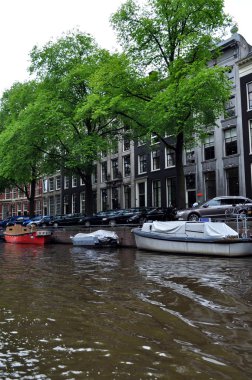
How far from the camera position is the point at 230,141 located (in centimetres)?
3097

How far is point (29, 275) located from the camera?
37.0 ft

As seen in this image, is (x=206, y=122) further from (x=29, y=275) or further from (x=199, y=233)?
(x=29, y=275)

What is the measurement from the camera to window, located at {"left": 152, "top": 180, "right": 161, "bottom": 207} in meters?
37.7

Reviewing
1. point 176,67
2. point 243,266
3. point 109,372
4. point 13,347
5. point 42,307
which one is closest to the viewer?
point 109,372

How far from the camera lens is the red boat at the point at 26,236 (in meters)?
29.1

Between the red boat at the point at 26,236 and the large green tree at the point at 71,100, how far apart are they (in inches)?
160

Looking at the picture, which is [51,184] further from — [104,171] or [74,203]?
[104,171]

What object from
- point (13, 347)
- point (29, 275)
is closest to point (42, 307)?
point (13, 347)

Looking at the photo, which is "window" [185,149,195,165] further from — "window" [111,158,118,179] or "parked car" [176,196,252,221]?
"parked car" [176,196,252,221]

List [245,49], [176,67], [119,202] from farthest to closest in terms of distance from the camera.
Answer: [119,202] → [245,49] → [176,67]

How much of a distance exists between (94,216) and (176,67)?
45.1ft

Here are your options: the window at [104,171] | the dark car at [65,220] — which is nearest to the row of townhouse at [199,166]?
the window at [104,171]

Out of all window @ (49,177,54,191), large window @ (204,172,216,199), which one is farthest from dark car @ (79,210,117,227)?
window @ (49,177,54,191)

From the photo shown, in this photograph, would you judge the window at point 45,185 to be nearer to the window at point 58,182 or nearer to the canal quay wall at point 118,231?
the window at point 58,182
